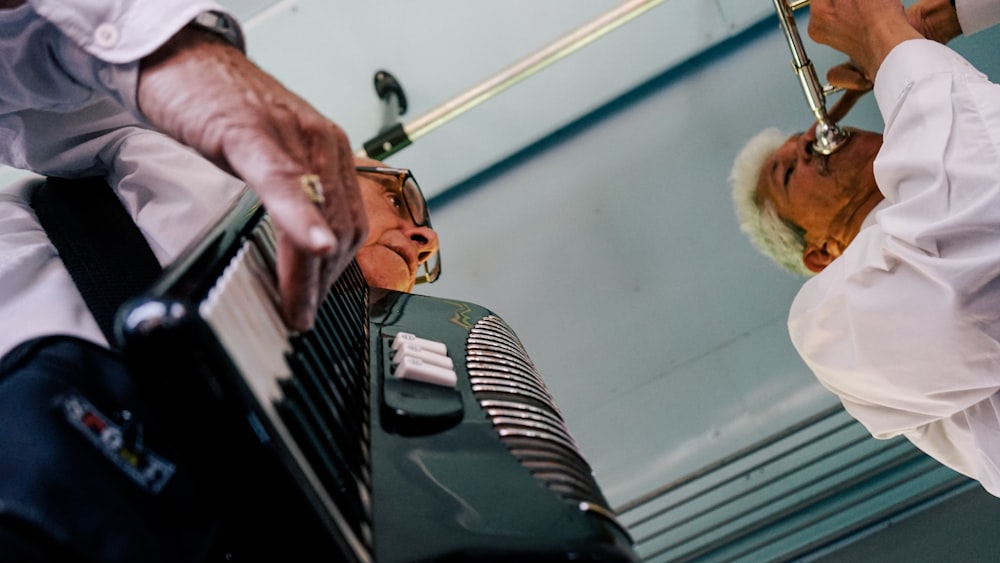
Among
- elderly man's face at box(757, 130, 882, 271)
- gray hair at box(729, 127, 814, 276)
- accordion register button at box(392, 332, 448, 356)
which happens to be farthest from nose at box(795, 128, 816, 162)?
accordion register button at box(392, 332, 448, 356)

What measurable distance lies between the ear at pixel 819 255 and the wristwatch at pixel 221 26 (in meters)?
1.39

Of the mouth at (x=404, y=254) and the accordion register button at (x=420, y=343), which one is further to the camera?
the mouth at (x=404, y=254)

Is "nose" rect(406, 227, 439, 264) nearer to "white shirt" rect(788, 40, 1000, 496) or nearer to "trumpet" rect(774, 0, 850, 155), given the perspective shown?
"white shirt" rect(788, 40, 1000, 496)

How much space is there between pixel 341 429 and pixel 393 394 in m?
0.11

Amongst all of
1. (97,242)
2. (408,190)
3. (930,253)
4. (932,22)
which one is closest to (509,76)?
(408,190)

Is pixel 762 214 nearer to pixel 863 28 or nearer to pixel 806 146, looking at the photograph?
pixel 806 146

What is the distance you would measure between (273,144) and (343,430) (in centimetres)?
20

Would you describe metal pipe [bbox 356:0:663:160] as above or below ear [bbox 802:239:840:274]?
above

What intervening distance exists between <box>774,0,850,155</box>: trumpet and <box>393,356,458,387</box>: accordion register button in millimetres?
1104

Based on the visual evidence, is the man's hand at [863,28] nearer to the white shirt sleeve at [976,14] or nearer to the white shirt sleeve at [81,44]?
the white shirt sleeve at [976,14]

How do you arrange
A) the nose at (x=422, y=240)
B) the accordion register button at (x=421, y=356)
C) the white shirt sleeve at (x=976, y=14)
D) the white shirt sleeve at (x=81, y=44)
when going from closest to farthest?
the white shirt sleeve at (x=81, y=44)
the accordion register button at (x=421, y=356)
the nose at (x=422, y=240)
the white shirt sleeve at (x=976, y=14)

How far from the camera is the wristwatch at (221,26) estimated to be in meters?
0.58

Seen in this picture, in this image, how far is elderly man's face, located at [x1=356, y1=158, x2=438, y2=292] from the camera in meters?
1.15

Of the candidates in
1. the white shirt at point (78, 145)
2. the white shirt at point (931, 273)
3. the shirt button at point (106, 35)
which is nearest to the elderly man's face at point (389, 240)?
the white shirt at point (78, 145)
